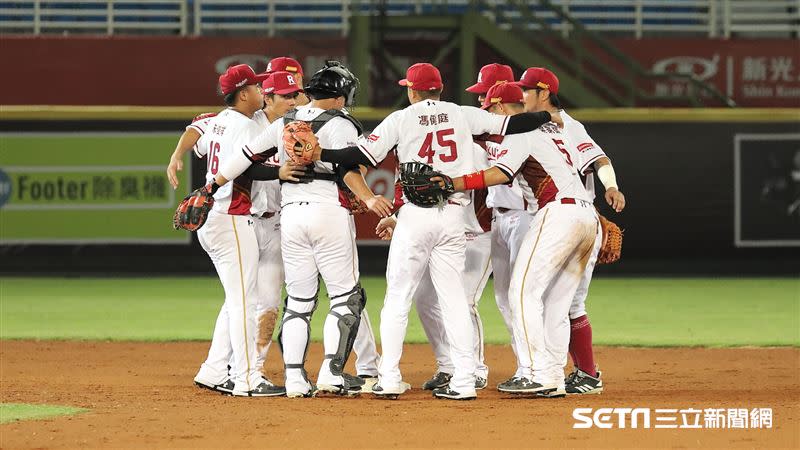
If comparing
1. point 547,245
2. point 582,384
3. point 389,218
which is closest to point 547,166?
point 547,245

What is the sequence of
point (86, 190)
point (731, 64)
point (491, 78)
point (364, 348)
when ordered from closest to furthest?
point (364, 348)
point (491, 78)
point (86, 190)
point (731, 64)

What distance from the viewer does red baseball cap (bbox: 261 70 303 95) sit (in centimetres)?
794

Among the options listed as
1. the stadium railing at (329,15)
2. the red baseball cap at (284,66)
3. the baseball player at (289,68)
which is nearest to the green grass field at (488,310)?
the baseball player at (289,68)

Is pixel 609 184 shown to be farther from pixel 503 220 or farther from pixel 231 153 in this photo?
pixel 231 153

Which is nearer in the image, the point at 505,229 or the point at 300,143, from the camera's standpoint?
the point at 300,143

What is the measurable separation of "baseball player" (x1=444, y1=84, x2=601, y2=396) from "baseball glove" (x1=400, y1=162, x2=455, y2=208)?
16.4 inches

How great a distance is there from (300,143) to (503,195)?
162 cm

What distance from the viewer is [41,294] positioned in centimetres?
1528

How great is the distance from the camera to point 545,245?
25.3 ft

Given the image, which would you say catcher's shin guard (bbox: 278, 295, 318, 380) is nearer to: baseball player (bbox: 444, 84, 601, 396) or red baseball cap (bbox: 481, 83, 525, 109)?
baseball player (bbox: 444, 84, 601, 396)

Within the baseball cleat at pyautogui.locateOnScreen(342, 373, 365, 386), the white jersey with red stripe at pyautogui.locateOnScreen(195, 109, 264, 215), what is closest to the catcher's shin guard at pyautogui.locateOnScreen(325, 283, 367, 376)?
the baseball cleat at pyautogui.locateOnScreen(342, 373, 365, 386)

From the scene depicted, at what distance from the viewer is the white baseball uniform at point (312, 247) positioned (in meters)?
7.61

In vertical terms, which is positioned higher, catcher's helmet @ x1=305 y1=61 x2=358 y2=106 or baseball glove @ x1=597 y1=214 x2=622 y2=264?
catcher's helmet @ x1=305 y1=61 x2=358 y2=106

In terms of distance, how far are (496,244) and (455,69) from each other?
10370 millimetres
